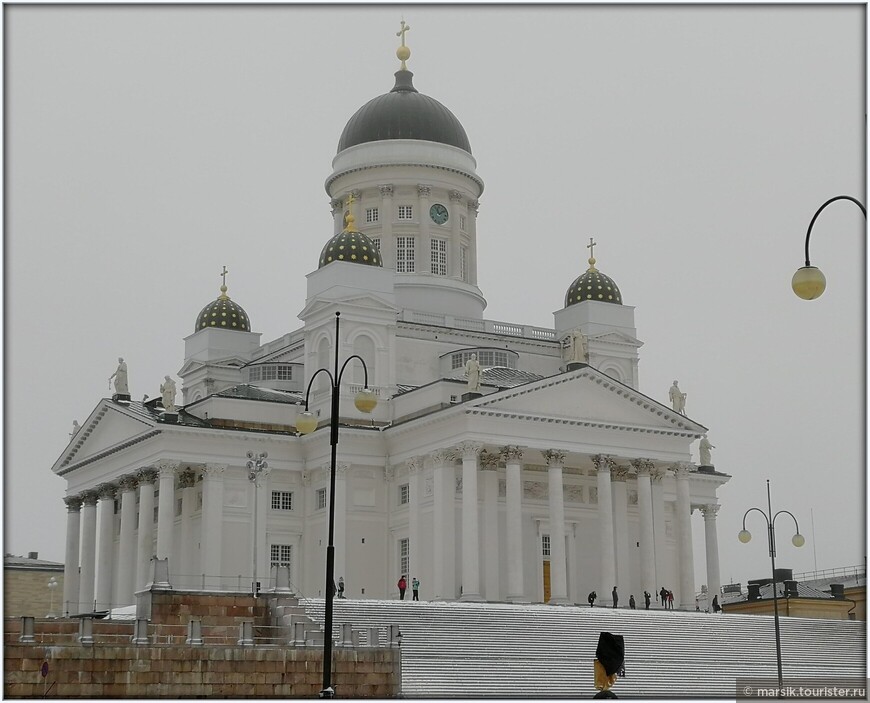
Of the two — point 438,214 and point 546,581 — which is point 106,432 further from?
point 546,581

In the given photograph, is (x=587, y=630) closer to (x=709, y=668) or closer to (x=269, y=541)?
(x=709, y=668)

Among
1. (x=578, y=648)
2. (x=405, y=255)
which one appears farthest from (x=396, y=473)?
(x=578, y=648)

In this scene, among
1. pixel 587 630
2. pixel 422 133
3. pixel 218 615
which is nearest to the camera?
pixel 218 615

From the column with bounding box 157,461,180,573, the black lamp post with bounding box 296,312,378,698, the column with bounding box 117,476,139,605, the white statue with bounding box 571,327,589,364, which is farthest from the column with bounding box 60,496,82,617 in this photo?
the black lamp post with bounding box 296,312,378,698

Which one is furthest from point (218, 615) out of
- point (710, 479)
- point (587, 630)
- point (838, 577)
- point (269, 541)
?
point (838, 577)

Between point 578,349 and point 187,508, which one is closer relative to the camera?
point 578,349

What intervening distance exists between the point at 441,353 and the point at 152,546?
1585cm

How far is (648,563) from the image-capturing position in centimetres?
5803

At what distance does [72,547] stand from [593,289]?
93.8 ft

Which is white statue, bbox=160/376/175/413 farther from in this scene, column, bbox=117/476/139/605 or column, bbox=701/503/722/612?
column, bbox=701/503/722/612

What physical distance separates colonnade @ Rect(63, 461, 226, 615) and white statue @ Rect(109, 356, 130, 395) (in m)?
4.17

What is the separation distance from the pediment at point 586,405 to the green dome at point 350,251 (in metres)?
11.2

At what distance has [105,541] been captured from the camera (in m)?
64.9

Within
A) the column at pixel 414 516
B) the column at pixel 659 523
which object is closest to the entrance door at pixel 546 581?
the column at pixel 659 523
